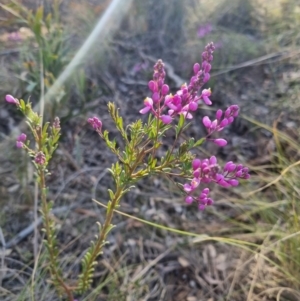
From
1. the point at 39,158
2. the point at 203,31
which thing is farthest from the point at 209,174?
the point at 203,31

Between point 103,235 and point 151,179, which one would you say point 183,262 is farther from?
point 103,235

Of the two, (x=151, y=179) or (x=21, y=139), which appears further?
(x=151, y=179)

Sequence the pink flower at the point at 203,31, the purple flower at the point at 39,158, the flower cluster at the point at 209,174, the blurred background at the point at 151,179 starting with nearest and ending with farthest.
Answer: the flower cluster at the point at 209,174 < the purple flower at the point at 39,158 < the blurred background at the point at 151,179 < the pink flower at the point at 203,31

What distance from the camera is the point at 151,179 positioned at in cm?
189

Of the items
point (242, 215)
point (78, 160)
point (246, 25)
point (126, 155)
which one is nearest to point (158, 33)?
point (246, 25)

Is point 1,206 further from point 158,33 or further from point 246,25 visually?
point 246,25

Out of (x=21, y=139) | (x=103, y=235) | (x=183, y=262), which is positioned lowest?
(x=183, y=262)

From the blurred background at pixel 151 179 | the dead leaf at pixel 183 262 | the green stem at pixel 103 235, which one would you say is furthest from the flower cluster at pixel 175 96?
the dead leaf at pixel 183 262

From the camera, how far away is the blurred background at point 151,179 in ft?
4.79

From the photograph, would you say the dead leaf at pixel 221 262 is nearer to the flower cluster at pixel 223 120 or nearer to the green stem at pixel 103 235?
the green stem at pixel 103 235

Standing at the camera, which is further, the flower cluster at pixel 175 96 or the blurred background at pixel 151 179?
the blurred background at pixel 151 179

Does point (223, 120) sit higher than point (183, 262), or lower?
higher

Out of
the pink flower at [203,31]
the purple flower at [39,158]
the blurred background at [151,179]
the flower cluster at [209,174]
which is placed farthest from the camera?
the pink flower at [203,31]

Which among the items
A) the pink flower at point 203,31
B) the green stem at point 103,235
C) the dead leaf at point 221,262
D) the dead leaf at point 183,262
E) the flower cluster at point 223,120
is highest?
the flower cluster at point 223,120
